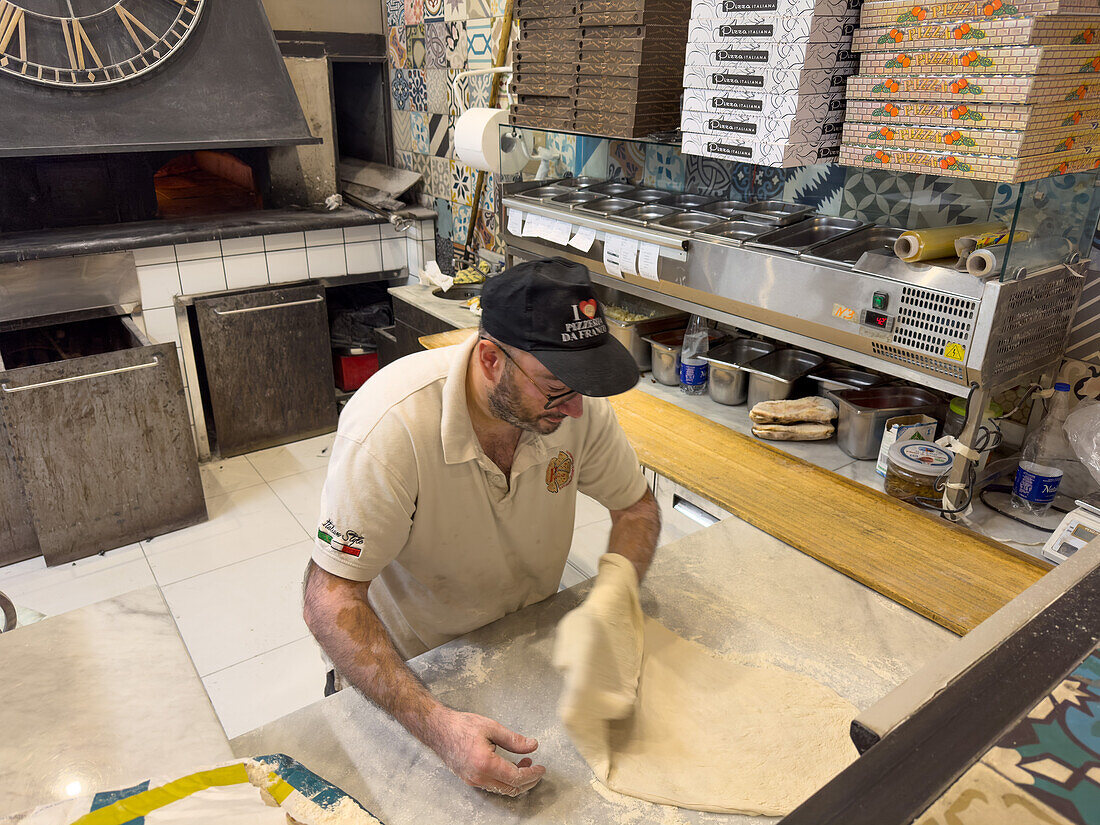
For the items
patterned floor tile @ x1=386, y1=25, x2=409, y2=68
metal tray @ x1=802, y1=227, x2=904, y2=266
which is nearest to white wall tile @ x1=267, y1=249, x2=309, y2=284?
patterned floor tile @ x1=386, y1=25, x2=409, y2=68

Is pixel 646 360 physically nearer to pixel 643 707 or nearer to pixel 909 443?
pixel 909 443

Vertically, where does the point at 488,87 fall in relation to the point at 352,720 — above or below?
above

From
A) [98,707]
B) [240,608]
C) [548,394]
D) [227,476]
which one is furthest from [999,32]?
[227,476]

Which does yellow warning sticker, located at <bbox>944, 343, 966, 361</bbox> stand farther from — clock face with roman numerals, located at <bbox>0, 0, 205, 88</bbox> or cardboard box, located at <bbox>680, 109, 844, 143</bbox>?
clock face with roman numerals, located at <bbox>0, 0, 205, 88</bbox>

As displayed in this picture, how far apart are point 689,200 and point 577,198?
0.47m

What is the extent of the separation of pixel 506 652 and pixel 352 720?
0.29 metres

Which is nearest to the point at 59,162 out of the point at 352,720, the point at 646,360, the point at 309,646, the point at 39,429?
the point at 39,429

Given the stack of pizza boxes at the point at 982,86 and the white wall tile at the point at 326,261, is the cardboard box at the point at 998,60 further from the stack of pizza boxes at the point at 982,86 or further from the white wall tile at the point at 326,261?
the white wall tile at the point at 326,261

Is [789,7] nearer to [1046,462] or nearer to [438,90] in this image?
[1046,462]

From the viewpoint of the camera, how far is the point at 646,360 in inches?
115

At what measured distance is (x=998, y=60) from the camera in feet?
5.03

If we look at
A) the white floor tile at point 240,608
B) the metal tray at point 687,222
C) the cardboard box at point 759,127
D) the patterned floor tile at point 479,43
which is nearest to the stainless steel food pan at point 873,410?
the metal tray at point 687,222

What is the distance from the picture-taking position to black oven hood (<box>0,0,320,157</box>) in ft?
10.7

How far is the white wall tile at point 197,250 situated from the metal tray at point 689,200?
232 cm
